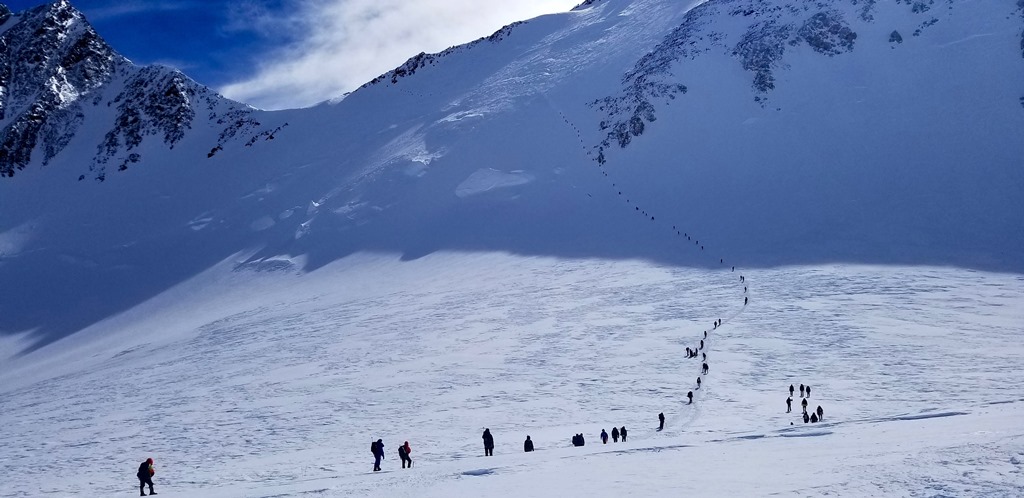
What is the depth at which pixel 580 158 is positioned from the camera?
251ft

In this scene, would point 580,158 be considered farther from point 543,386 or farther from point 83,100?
point 83,100

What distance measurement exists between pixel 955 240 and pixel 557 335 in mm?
31443

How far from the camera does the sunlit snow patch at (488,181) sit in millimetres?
75125

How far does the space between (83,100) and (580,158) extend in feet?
267

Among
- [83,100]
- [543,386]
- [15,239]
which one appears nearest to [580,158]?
[543,386]

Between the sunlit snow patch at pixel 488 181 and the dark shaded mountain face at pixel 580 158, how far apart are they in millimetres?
321

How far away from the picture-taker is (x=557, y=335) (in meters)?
39.0

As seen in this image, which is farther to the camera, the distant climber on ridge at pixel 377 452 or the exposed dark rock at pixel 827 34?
the exposed dark rock at pixel 827 34

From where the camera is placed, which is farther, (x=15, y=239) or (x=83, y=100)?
(x=83, y=100)

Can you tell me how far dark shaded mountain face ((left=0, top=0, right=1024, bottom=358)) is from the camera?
201 feet

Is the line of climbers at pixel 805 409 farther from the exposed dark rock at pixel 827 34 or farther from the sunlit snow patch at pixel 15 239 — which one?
the sunlit snow patch at pixel 15 239

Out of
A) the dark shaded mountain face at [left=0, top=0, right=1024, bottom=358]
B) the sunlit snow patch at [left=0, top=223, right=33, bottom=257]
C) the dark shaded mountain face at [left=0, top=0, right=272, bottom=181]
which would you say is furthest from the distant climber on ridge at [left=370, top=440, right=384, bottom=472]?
the dark shaded mountain face at [left=0, top=0, right=272, bottom=181]

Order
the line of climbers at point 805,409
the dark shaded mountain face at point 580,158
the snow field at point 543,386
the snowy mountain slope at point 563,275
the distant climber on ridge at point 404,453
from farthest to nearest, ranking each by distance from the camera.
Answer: the dark shaded mountain face at point 580,158, the line of climbers at point 805,409, the snowy mountain slope at point 563,275, the distant climber on ridge at point 404,453, the snow field at point 543,386

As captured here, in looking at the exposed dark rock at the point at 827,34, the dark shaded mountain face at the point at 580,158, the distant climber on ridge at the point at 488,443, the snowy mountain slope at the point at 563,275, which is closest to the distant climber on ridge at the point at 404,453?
the snowy mountain slope at the point at 563,275
